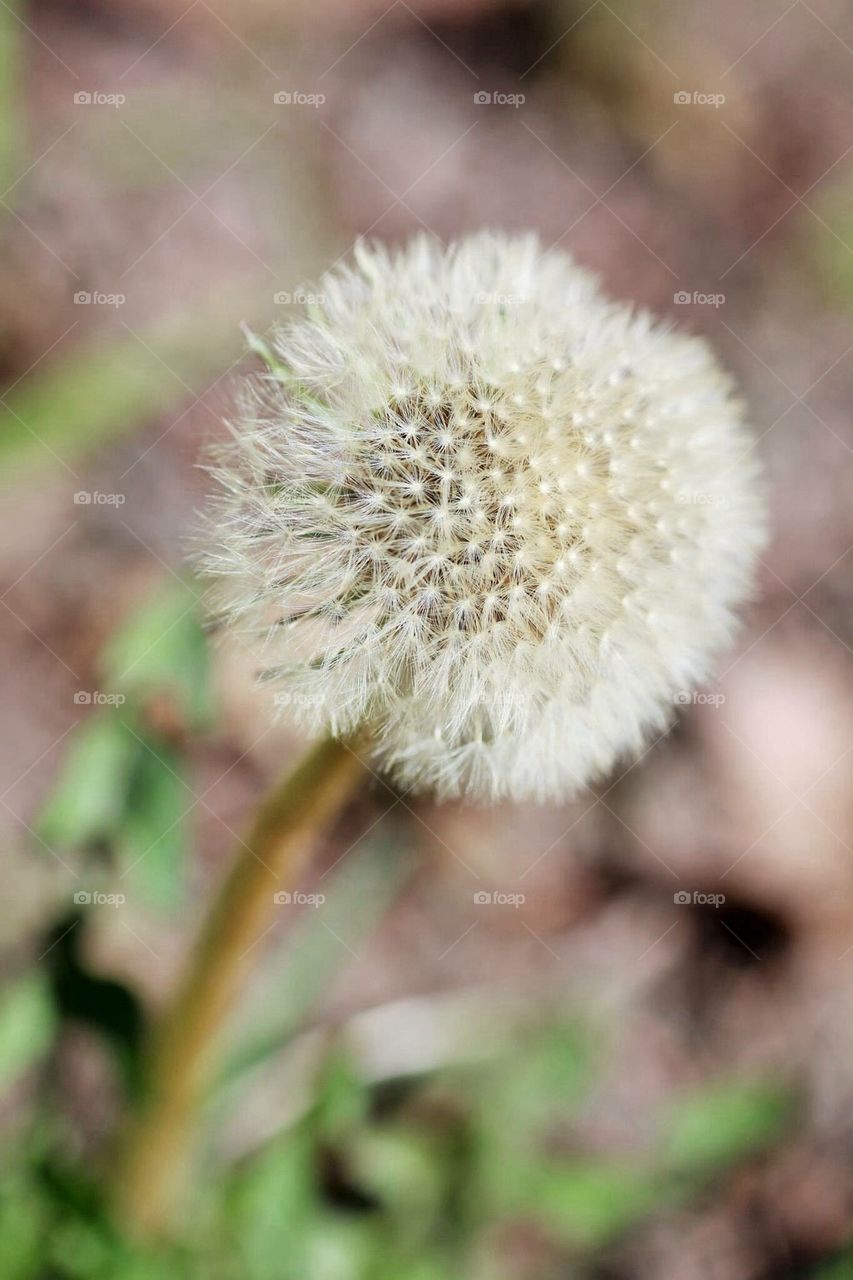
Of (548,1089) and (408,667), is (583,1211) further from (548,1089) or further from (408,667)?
(408,667)

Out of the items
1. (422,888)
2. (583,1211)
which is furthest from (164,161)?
(583,1211)

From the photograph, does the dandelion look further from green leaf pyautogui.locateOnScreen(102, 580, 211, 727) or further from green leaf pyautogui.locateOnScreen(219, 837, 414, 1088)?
green leaf pyautogui.locateOnScreen(219, 837, 414, 1088)

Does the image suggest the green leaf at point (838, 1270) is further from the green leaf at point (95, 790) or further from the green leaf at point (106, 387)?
the green leaf at point (106, 387)

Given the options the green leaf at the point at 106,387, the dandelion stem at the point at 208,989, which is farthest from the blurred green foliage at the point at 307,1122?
the green leaf at the point at 106,387

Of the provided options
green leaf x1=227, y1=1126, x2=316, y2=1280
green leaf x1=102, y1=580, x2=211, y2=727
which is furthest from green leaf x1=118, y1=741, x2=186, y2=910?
green leaf x1=227, y1=1126, x2=316, y2=1280

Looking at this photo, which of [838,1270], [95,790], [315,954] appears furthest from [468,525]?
[838,1270]
